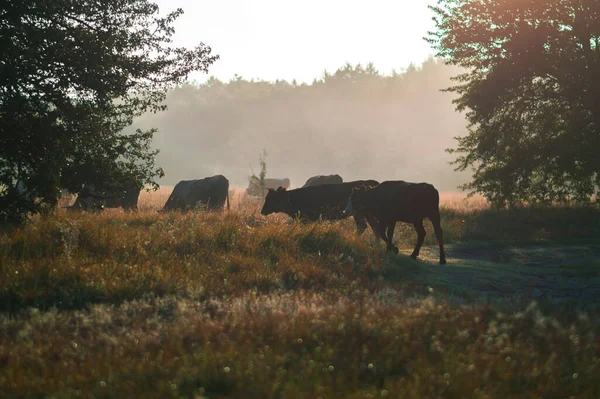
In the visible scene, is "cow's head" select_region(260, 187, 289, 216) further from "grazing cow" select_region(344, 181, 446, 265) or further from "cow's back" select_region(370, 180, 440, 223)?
"cow's back" select_region(370, 180, 440, 223)

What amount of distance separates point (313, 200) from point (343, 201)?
0.96 metres

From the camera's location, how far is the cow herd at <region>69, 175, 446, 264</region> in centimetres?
1373

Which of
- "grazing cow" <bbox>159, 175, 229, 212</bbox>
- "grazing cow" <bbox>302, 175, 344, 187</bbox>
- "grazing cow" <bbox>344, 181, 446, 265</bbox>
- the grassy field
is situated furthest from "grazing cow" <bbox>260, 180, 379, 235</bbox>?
"grazing cow" <bbox>302, 175, 344, 187</bbox>

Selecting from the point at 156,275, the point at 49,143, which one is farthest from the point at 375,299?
the point at 49,143

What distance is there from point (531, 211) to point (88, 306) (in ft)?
61.4

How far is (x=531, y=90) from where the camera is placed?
70.6 feet

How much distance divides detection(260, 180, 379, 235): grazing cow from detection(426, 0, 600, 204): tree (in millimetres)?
6062

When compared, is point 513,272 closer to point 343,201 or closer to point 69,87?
point 343,201

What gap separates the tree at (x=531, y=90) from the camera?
2006 cm

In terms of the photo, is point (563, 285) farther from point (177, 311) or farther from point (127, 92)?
point (127, 92)

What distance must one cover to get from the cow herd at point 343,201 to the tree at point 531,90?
5854 millimetres

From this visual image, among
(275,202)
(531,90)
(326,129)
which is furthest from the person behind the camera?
(326,129)

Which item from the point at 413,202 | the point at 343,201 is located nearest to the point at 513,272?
the point at 413,202

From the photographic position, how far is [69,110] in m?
11.4
